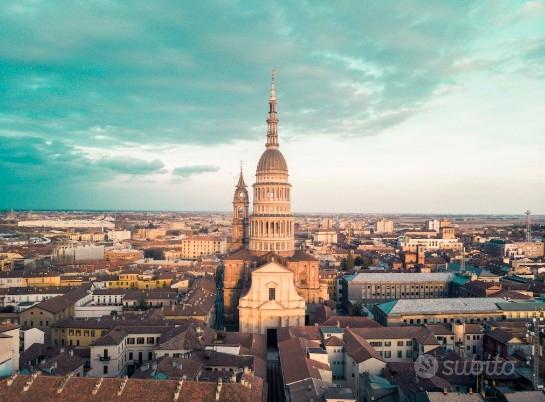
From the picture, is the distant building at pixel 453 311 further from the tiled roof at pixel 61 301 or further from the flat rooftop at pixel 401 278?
the tiled roof at pixel 61 301

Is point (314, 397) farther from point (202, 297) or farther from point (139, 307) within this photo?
point (139, 307)

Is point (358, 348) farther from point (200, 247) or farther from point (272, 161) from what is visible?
point (200, 247)

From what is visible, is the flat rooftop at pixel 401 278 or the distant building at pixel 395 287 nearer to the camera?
the distant building at pixel 395 287

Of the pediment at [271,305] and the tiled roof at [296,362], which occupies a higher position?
the pediment at [271,305]

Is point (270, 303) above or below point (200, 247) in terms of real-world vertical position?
above

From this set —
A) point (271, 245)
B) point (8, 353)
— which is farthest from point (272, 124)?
point (8, 353)

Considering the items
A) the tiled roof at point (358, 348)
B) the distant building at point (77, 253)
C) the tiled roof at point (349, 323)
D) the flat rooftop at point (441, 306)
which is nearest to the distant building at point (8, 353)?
the tiled roof at point (358, 348)
